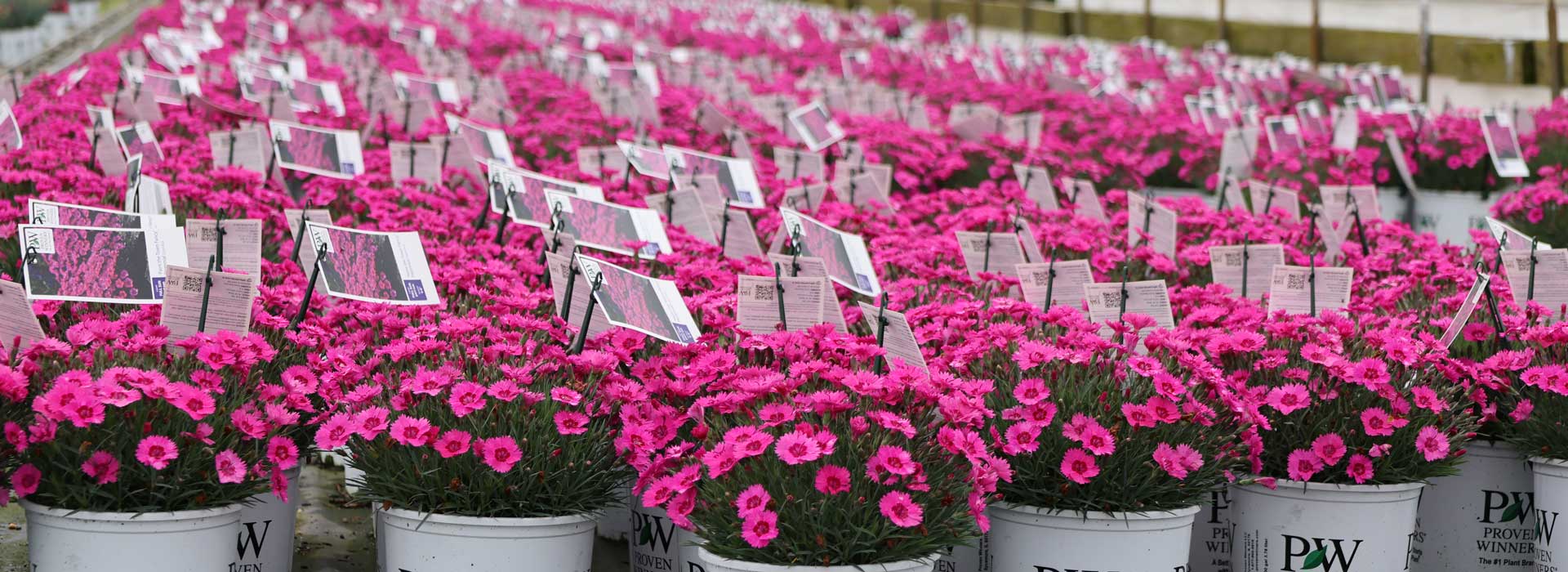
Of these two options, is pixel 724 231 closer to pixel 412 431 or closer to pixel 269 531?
pixel 269 531

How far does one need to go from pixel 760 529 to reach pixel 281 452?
977 millimetres

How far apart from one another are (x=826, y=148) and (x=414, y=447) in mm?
5591

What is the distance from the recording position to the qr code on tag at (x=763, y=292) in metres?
3.90

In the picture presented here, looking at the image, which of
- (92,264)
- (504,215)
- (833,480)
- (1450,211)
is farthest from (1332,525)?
(1450,211)

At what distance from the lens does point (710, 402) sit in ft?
10.5

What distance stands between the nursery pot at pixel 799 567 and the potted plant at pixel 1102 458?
35 cm

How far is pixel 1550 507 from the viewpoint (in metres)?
3.69

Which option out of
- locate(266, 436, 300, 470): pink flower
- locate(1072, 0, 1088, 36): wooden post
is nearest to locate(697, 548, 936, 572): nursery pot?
locate(266, 436, 300, 470): pink flower

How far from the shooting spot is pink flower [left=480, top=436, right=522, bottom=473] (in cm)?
303

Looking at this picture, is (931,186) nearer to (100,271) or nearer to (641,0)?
(100,271)

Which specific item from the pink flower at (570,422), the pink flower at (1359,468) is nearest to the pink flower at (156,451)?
the pink flower at (570,422)

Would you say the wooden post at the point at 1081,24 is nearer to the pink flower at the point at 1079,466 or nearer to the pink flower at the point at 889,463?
the pink flower at the point at 1079,466

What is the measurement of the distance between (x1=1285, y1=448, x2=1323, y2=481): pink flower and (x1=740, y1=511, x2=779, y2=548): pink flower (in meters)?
1.29

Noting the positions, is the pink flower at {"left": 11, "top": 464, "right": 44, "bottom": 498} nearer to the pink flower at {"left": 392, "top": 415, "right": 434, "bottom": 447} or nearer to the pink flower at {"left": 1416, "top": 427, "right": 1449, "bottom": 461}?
the pink flower at {"left": 392, "top": 415, "right": 434, "bottom": 447}
